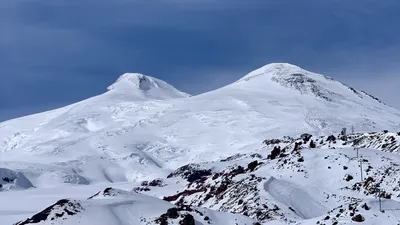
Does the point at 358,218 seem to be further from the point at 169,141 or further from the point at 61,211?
the point at 169,141

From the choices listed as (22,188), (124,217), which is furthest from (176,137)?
(124,217)

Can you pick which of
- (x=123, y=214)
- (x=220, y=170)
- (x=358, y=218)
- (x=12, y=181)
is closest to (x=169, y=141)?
(x=12, y=181)

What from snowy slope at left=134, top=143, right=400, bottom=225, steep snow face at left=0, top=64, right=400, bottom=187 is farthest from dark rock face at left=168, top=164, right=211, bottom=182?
snowy slope at left=134, top=143, right=400, bottom=225

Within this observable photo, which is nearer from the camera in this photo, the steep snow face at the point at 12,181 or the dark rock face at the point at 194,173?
the dark rock face at the point at 194,173

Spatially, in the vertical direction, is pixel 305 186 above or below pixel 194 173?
above

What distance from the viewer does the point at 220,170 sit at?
114 metres

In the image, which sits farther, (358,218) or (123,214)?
(123,214)

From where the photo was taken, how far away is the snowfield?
164ft

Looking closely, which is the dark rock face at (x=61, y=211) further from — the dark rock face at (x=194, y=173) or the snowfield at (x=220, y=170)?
the dark rock face at (x=194, y=173)

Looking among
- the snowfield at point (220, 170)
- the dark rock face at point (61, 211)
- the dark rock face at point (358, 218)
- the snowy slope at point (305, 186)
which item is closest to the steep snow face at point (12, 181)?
the snowfield at point (220, 170)

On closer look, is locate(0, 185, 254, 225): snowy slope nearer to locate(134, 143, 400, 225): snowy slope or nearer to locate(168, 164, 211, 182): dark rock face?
locate(134, 143, 400, 225): snowy slope

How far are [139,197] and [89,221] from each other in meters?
7.00

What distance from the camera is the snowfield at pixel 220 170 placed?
164ft

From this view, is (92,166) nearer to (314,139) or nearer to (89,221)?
(314,139)
